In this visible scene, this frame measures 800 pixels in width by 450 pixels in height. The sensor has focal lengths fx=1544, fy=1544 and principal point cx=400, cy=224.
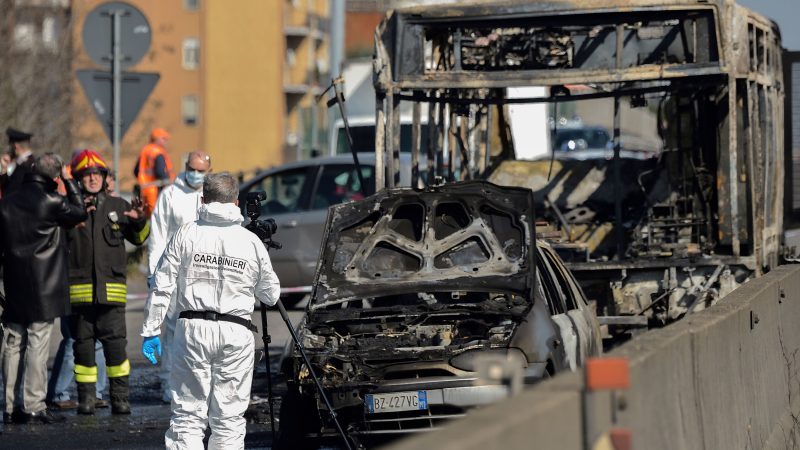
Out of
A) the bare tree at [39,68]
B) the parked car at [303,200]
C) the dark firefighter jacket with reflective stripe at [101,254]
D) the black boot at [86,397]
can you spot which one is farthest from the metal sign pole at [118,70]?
the bare tree at [39,68]

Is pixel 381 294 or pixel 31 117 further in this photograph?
pixel 31 117

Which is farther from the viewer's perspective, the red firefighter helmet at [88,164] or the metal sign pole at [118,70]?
the metal sign pole at [118,70]

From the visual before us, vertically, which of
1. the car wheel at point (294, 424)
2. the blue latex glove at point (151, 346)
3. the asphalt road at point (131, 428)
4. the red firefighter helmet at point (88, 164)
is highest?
the red firefighter helmet at point (88, 164)

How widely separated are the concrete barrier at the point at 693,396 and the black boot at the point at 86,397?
200 inches

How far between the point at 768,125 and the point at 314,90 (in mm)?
60953

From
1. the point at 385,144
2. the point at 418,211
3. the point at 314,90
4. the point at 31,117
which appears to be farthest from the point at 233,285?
the point at 314,90

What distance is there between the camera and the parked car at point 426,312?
28.0 feet

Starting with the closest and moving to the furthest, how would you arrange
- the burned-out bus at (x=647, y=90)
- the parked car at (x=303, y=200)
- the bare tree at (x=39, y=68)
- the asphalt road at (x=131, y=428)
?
the asphalt road at (x=131, y=428), the burned-out bus at (x=647, y=90), the parked car at (x=303, y=200), the bare tree at (x=39, y=68)

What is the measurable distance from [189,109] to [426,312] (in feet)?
201

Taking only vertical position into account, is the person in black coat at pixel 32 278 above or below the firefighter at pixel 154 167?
below

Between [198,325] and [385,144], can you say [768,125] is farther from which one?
[198,325]

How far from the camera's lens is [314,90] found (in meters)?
74.4

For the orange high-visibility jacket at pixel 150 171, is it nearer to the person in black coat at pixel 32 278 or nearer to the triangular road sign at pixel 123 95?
the triangular road sign at pixel 123 95

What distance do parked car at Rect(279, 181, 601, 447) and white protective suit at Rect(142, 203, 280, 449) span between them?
2.28ft
